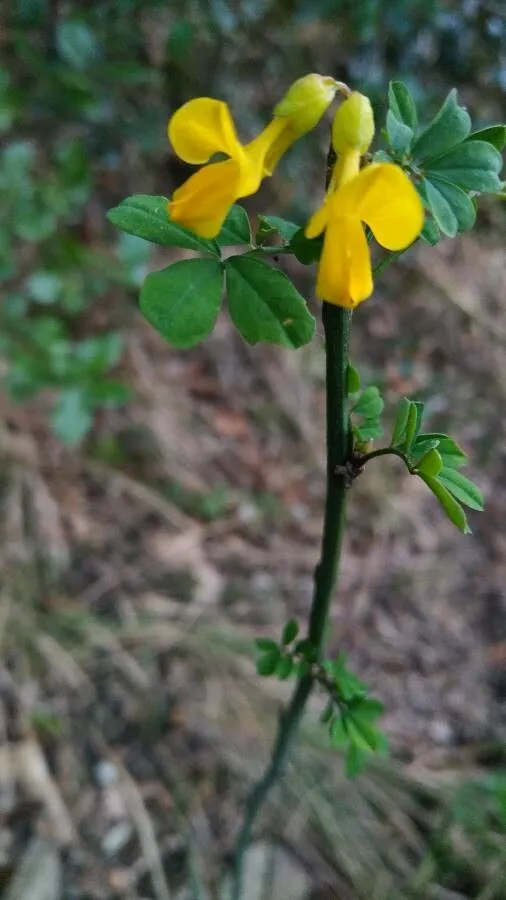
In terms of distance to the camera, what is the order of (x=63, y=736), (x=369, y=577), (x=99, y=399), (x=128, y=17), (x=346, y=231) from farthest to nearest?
1. (x=369, y=577)
2. (x=128, y=17)
3. (x=99, y=399)
4. (x=63, y=736)
5. (x=346, y=231)

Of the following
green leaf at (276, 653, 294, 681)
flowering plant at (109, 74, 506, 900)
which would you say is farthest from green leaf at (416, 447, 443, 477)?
green leaf at (276, 653, 294, 681)

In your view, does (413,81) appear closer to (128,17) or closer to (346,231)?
(128,17)

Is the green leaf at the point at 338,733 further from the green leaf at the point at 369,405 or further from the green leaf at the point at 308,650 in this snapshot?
the green leaf at the point at 369,405

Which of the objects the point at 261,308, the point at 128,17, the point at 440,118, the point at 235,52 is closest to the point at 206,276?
the point at 261,308

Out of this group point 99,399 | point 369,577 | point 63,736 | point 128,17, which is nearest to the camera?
point 63,736

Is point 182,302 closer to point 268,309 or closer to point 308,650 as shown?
point 268,309
